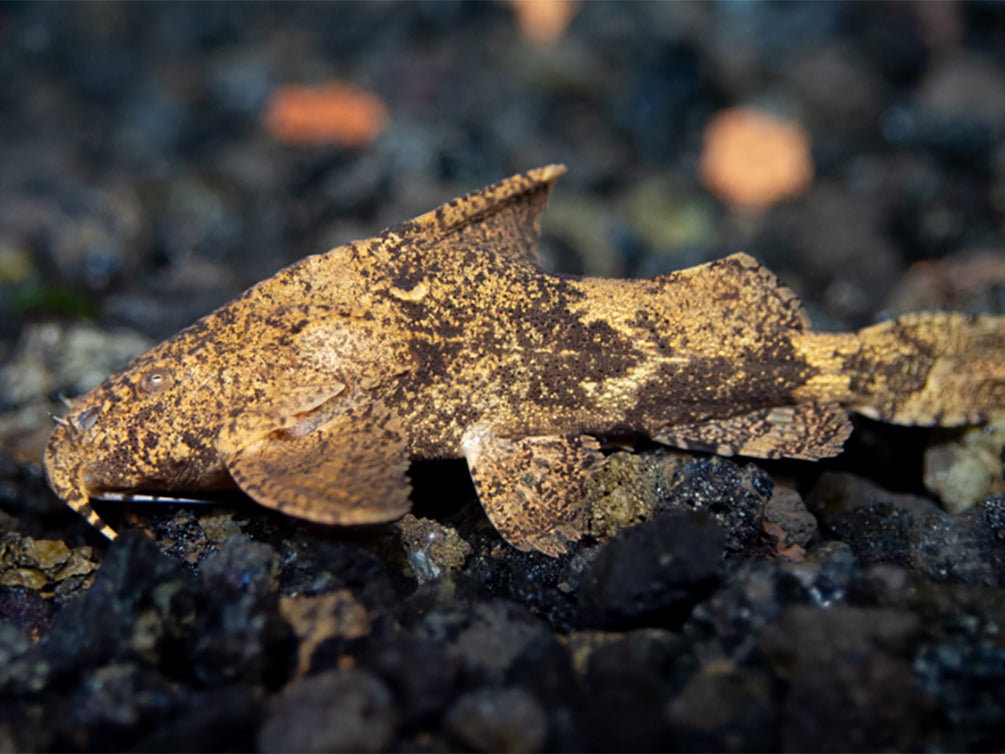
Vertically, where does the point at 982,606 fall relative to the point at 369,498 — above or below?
below

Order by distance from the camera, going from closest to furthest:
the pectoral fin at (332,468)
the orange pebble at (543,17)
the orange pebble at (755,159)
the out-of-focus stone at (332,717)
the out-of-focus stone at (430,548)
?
1. the out-of-focus stone at (332,717)
2. the pectoral fin at (332,468)
3. the out-of-focus stone at (430,548)
4. the orange pebble at (755,159)
5. the orange pebble at (543,17)

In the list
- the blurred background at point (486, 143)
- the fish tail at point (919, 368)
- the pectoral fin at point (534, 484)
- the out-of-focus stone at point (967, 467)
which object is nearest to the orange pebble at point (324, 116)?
the blurred background at point (486, 143)

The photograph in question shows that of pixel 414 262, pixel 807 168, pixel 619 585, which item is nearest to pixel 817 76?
pixel 807 168

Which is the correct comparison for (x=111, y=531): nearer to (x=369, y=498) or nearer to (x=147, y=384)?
(x=147, y=384)

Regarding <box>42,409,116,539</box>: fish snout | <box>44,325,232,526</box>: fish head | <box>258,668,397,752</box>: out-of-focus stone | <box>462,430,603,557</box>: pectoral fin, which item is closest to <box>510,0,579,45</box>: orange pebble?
<box>462,430,603,557</box>: pectoral fin

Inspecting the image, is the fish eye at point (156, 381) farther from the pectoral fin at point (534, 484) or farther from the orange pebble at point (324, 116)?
the orange pebble at point (324, 116)

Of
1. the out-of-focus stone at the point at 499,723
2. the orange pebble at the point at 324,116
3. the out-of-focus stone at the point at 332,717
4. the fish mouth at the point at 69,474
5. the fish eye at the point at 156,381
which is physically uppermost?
the orange pebble at the point at 324,116

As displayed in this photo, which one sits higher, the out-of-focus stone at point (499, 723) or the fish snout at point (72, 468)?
the fish snout at point (72, 468)
